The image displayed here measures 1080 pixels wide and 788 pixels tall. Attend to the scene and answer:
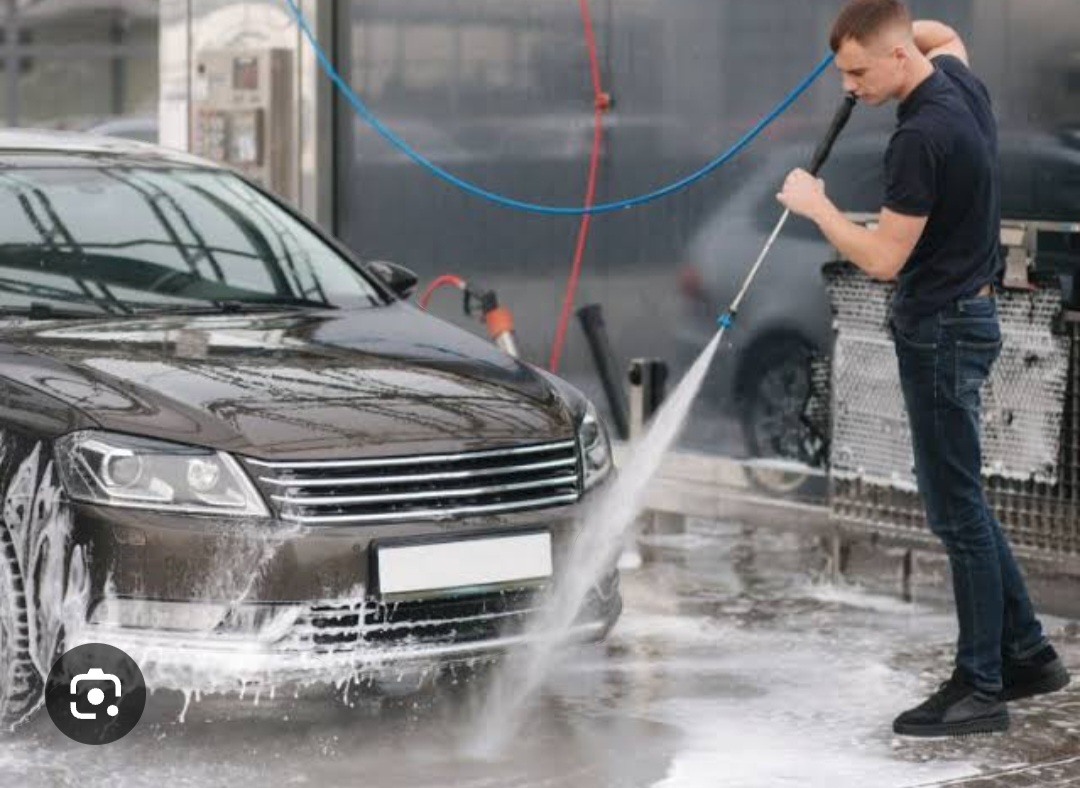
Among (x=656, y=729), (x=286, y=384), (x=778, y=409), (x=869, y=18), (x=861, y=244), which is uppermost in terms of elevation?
(x=869, y=18)

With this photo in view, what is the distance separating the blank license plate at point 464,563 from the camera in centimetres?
628

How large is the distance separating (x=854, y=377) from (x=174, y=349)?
2.90 meters

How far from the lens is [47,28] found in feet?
54.5

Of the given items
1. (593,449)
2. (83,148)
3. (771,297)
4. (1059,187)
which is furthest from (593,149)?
(593,449)

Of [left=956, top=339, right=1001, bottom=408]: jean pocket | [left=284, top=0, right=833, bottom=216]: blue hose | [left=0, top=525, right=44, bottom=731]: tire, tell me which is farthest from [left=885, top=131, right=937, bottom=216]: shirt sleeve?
[left=284, top=0, right=833, bottom=216]: blue hose

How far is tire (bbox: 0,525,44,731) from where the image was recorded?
6.32 m

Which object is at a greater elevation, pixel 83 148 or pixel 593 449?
pixel 83 148

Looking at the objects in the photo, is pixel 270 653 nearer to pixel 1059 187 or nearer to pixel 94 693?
pixel 94 693

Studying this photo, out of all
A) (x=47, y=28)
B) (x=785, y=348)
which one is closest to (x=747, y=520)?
(x=785, y=348)

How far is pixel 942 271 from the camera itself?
661 centimetres

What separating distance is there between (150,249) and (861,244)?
231 cm

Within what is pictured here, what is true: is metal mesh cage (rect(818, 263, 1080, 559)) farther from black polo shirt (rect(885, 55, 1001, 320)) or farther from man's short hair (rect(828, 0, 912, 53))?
man's short hair (rect(828, 0, 912, 53))

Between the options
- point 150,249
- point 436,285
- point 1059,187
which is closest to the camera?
point 150,249

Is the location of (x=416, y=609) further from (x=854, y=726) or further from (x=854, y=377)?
(x=854, y=377)
